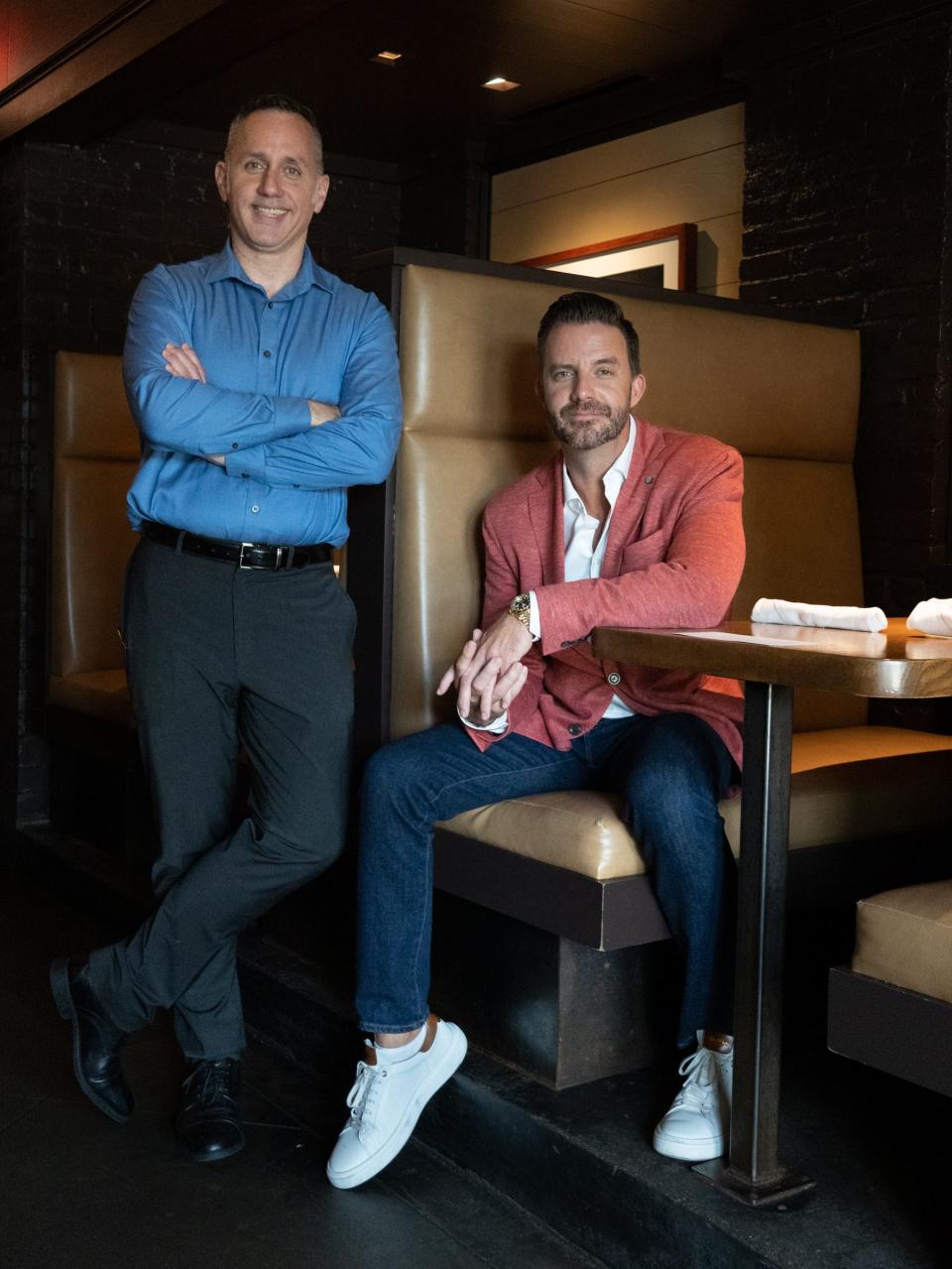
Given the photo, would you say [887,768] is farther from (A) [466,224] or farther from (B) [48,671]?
(A) [466,224]

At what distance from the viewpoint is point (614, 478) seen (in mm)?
2537

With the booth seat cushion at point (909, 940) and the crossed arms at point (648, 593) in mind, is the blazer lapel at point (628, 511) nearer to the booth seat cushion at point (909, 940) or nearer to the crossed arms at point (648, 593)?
the crossed arms at point (648, 593)

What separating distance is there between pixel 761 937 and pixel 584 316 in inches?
48.6

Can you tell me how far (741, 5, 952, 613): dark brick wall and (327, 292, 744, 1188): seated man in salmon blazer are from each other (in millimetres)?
982

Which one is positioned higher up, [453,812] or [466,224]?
[466,224]

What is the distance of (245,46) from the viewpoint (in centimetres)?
426

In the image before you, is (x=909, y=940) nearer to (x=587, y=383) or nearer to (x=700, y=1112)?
(x=700, y=1112)

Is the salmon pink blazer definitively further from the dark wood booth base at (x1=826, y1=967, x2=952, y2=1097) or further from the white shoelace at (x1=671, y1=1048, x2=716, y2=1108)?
the dark wood booth base at (x1=826, y1=967, x2=952, y2=1097)

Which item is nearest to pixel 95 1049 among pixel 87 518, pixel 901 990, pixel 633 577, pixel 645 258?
pixel 633 577

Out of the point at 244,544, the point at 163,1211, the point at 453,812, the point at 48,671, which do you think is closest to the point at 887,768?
the point at 453,812

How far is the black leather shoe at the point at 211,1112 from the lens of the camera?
2.45m

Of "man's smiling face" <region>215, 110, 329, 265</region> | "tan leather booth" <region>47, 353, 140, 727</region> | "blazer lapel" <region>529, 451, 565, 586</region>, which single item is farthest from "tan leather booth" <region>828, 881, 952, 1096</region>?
"tan leather booth" <region>47, 353, 140, 727</region>

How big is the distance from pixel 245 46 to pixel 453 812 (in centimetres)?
293

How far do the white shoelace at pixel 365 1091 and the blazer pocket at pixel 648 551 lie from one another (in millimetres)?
967
